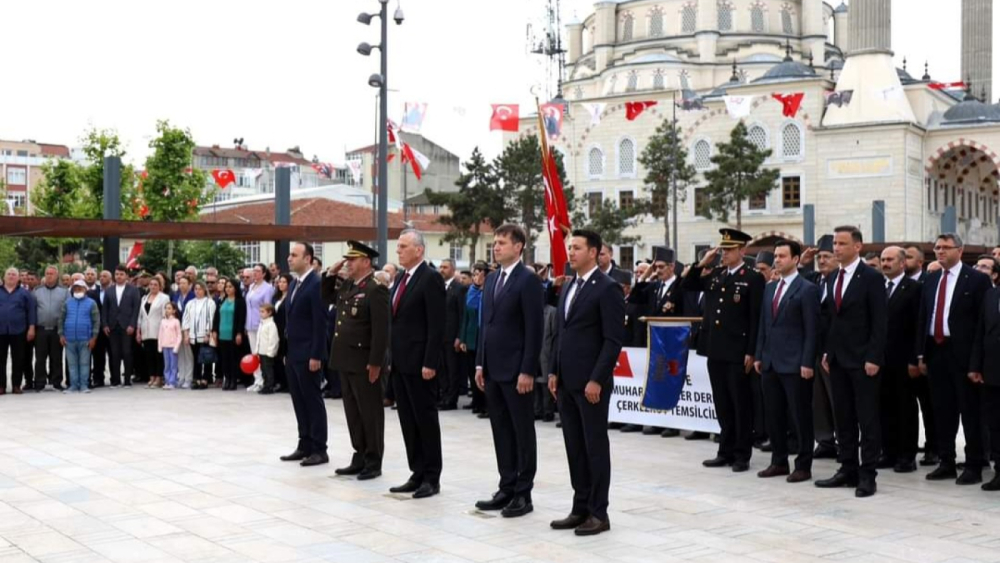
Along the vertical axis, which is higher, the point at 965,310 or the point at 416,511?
the point at 965,310

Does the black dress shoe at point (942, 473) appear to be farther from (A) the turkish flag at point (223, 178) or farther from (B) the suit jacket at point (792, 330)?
(A) the turkish flag at point (223, 178)

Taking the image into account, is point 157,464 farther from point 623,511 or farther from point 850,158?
point 850,158

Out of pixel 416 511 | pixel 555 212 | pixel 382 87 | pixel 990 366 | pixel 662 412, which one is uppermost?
pixel 382 87

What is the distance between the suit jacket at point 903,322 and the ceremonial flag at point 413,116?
26.7m

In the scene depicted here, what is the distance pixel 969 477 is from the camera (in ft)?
30.0

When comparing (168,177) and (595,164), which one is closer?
(168,177)

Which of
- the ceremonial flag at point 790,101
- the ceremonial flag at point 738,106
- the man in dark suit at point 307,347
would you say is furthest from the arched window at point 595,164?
the man in dark suit at point 307,347

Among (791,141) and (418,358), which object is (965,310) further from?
(791,141)

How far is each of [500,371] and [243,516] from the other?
6.89ft

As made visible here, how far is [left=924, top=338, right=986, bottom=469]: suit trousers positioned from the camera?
926 centimetres

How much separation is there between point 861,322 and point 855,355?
0.27 metres

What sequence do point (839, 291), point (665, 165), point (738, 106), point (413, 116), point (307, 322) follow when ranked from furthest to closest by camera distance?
point (665, 165)
point (738, 106)
point (413, 116)
point (307, 322)
point (839, 291)

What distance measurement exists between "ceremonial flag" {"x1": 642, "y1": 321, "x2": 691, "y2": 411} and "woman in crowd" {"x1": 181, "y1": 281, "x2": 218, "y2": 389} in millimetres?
7928

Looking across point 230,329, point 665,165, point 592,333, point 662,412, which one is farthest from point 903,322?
point 665,165
